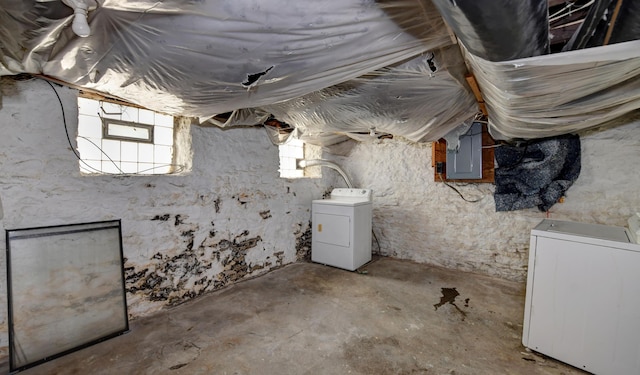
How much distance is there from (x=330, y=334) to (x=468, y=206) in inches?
87.9

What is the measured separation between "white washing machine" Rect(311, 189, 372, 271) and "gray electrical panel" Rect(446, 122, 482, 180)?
1058mm

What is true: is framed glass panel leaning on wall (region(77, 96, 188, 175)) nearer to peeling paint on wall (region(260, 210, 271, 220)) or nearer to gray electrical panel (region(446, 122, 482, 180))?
peeling paint on wall (region(260, 210, 271, 220))

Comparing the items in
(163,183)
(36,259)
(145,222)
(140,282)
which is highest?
(163,183)

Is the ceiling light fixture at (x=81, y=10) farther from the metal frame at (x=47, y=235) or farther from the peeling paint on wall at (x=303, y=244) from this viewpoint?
the peeling paint on wall at (x=303, y=244)

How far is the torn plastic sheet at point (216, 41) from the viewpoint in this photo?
0.87 meters

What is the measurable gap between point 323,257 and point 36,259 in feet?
8.32

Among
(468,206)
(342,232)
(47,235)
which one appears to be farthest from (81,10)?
(468,206)

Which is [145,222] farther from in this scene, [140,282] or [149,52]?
[149,52]

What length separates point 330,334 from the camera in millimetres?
1886

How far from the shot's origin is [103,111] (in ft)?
6.59

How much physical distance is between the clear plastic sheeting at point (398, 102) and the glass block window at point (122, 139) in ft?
3.40

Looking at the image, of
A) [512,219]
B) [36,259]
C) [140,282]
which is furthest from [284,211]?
[512,219]

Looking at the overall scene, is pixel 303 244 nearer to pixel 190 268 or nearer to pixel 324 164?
pixel 324 164

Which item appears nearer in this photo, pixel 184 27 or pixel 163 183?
pixel 184 27
